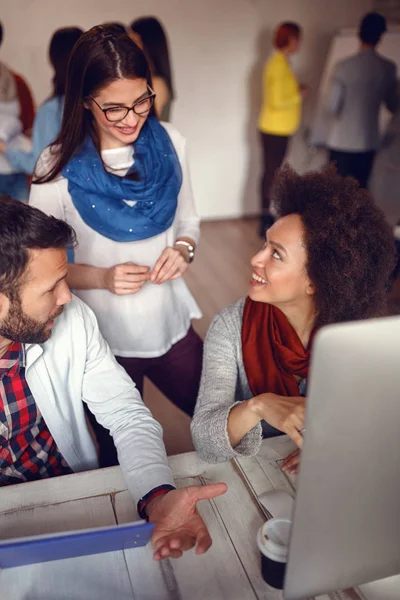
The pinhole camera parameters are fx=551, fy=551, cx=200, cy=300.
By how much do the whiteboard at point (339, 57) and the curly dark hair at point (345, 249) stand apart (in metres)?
3.56

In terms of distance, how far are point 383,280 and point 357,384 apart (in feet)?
2.73

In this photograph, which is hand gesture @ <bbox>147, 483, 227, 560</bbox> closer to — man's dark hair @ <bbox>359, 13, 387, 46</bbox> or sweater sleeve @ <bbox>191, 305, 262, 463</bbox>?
sweater sleeve @ <bbox>191, 305, 262, 463</bbox>

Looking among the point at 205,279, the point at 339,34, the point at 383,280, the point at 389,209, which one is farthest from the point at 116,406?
the point at 339,34

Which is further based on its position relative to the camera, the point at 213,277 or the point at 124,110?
the point at 213,277

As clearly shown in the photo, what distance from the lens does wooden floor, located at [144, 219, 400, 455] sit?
2.53m

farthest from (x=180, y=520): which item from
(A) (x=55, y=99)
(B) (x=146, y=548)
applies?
(A) (x=55, y=99)

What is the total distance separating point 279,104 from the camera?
4406 mm

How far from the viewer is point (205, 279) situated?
406 cm

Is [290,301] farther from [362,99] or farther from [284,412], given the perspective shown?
[362,99]

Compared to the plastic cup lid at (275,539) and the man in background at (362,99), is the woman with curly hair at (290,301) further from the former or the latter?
the man in background at (362,99)

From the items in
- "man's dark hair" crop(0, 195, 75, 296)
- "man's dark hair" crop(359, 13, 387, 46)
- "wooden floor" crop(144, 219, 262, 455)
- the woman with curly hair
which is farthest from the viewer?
"man's dark hair" crop(359, 13, 387, 46)

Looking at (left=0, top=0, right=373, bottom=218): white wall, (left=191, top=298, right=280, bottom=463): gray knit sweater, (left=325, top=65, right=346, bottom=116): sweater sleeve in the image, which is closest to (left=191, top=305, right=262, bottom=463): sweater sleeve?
(left=191, top=298, right=280, bottom=463): gray knit sweater

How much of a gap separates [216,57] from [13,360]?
4152 mm

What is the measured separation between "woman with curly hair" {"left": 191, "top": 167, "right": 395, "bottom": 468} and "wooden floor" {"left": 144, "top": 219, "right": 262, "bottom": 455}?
1008mm
